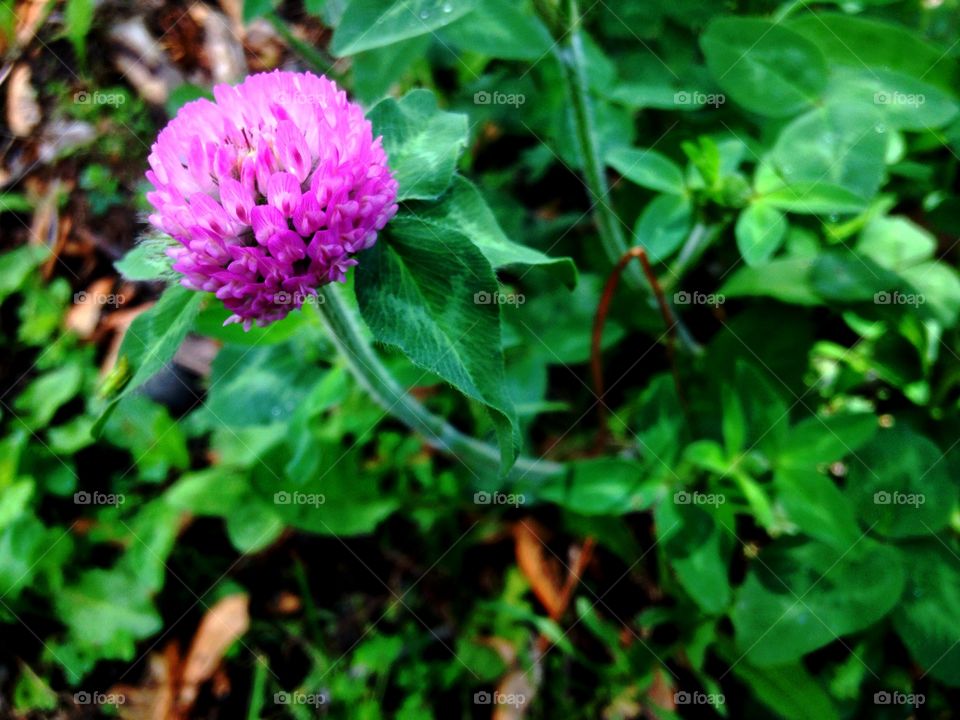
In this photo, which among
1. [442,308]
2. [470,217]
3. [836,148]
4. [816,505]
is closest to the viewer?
[442,308]

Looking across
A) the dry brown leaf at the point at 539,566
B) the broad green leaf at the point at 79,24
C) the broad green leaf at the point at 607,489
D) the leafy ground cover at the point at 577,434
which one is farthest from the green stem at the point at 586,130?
the broad green leaf at the point at 79,24

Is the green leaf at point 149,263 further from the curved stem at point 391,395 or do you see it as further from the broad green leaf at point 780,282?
the broad green leaf at point 780,282

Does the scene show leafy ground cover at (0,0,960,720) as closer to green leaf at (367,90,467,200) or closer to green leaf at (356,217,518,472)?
green leaf at (367,90,467,200)

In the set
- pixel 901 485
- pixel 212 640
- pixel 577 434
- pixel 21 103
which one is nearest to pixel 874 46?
pixel 901 485

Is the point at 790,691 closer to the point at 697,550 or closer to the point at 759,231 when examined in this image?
the point at 697,550

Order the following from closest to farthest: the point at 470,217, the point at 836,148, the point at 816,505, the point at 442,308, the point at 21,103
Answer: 1. the point at 442,308
2. the point at 470,217
3. the point at 816,505
4. the point at 836,148
5. the point at 21,103

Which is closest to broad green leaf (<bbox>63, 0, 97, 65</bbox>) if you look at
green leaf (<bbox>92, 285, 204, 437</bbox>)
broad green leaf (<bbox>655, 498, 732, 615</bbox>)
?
green leaf (<bbox>92, 285, 204, 437</bbox>)

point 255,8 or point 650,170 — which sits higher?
point 255,8
